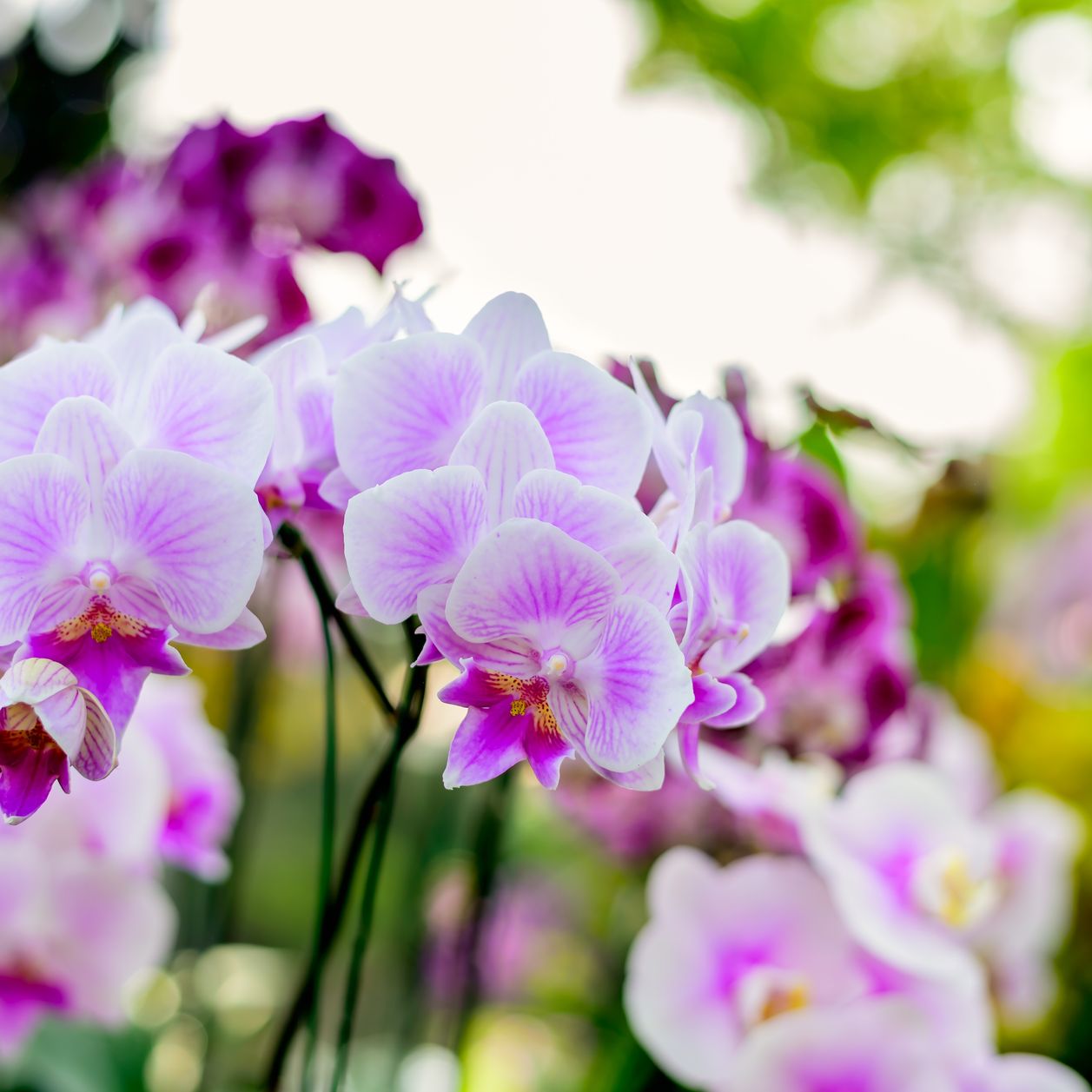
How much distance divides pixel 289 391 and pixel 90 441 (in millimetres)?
39

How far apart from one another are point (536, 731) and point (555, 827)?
0.61 metres

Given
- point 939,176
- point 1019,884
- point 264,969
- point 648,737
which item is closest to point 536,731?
point 648,737

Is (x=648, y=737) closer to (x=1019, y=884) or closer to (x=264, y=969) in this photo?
(x=1019, y=884)

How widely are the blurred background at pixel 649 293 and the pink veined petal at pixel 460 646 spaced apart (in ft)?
0.59

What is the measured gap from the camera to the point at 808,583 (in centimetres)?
32

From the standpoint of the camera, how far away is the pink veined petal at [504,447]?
167 millimetres

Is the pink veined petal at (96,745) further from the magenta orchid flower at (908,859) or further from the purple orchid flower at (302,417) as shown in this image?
the magenta orchid flower at (908,859)

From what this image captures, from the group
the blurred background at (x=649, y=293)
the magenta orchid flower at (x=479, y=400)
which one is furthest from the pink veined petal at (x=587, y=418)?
the blurred background at (x=649, y=293)

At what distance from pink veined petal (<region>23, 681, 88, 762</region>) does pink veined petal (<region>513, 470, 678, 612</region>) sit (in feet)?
0.23

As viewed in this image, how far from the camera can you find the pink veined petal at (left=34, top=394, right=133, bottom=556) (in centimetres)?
16

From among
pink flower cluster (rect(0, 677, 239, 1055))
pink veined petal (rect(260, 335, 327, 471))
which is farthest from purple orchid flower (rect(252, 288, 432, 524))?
pink flower cluster (rect(0, 677, 239, 1055))

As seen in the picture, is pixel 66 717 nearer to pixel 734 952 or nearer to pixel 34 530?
→ pixel 34 530

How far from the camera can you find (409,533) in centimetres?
17

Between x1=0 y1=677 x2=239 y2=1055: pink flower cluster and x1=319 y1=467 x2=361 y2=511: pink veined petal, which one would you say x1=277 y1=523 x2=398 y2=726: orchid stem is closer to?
x1=319 y1=467 x2=361 y2=511: pink veined petal
